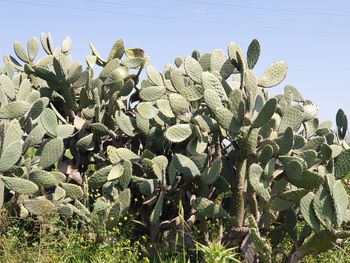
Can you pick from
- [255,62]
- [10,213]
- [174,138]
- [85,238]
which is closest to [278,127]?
[255,62]

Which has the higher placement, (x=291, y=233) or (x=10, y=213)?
(x=291, y=233)

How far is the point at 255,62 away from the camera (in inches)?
162

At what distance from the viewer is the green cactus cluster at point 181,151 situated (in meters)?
3.81

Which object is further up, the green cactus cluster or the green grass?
the green cactus cluster

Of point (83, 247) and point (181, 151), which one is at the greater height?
point (181, 151)

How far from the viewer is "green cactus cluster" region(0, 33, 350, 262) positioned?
12.5 ft

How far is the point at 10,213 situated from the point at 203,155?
144 cm

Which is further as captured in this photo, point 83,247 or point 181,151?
point 181,151

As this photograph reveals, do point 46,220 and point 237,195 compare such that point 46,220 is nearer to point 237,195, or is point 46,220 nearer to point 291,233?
point 237,195

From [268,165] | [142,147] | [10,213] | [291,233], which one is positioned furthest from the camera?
[142,147]

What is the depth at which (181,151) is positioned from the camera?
15.0 feet

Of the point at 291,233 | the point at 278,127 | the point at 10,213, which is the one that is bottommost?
the point at 10,213

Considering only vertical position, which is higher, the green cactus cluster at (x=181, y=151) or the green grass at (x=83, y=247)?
the green cactus cluster at (x=181, y=151)

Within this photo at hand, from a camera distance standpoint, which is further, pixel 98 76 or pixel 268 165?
pixel 98 76
